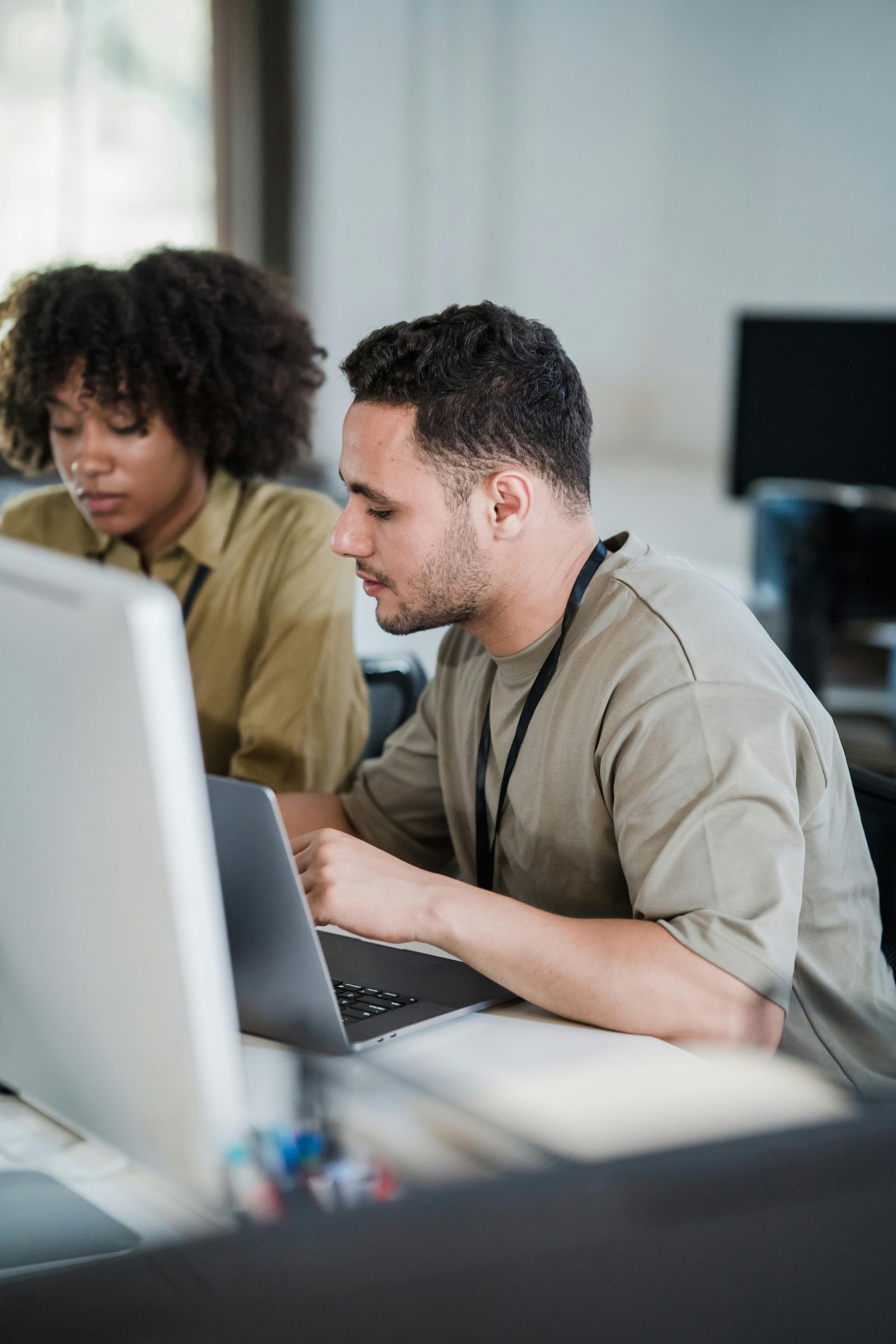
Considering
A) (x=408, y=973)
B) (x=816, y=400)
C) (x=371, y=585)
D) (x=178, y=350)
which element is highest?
(x=178, y=350)

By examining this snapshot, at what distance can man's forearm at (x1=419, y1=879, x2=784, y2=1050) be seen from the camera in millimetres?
1069

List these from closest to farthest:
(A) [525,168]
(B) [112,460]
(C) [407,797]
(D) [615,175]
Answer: (C) [407,797], (B) [112,460], (A) [525,168], (D) [615,175]

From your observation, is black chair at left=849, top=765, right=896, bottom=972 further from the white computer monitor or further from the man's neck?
the white computer monitor

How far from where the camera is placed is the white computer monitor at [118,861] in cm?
55

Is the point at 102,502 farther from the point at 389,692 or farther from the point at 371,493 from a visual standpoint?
the point at 371,493

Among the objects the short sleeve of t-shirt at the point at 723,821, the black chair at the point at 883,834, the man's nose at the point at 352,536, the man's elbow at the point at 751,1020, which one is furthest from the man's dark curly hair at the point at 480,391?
the man's elbow at the point at 751,1020

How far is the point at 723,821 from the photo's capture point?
1103mm

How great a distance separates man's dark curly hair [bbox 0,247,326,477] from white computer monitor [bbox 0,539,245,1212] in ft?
4.57

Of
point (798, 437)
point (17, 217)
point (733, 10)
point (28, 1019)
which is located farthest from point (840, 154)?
point (28, 1019)

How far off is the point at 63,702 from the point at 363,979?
0.66 m

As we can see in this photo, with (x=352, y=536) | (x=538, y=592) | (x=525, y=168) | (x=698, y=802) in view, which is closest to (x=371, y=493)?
(x=352, y=536)

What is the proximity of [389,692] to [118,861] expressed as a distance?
1.49 m

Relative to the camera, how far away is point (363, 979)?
119 centimetres

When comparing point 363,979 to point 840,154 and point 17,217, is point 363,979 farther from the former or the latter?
point 840,154
